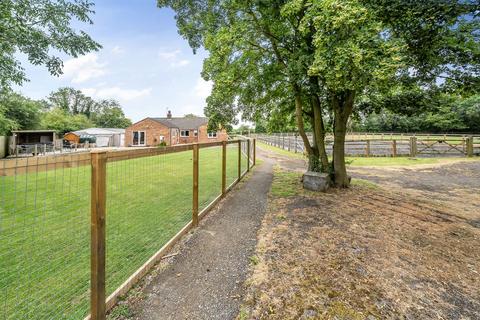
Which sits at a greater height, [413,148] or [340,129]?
[340,129]

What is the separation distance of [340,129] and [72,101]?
94054 mm

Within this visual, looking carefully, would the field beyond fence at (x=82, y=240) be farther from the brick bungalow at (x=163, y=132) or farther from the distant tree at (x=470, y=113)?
the distant tree at (x=470, y=113)

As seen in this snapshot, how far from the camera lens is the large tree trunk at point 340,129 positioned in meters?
7.02

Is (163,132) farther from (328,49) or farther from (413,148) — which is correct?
(328,49)

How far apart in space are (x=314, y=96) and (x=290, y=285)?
5.78 meters

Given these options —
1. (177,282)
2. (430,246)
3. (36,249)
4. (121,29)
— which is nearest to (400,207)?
(430,246)

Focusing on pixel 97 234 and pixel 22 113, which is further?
pixel 22 113

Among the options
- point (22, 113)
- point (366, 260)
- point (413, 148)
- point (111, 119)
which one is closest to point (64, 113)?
point (111, 119)

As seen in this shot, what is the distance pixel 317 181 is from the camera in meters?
7.08

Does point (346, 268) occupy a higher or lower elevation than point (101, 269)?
lower

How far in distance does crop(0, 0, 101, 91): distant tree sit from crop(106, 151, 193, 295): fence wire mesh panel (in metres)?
5.67

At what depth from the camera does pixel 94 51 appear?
10.7m

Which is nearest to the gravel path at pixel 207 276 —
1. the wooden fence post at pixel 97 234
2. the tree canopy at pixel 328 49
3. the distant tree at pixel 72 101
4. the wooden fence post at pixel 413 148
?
the wooden fence post at pixel 97 234

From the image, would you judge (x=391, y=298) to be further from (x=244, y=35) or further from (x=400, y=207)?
(x=244, y=35)
